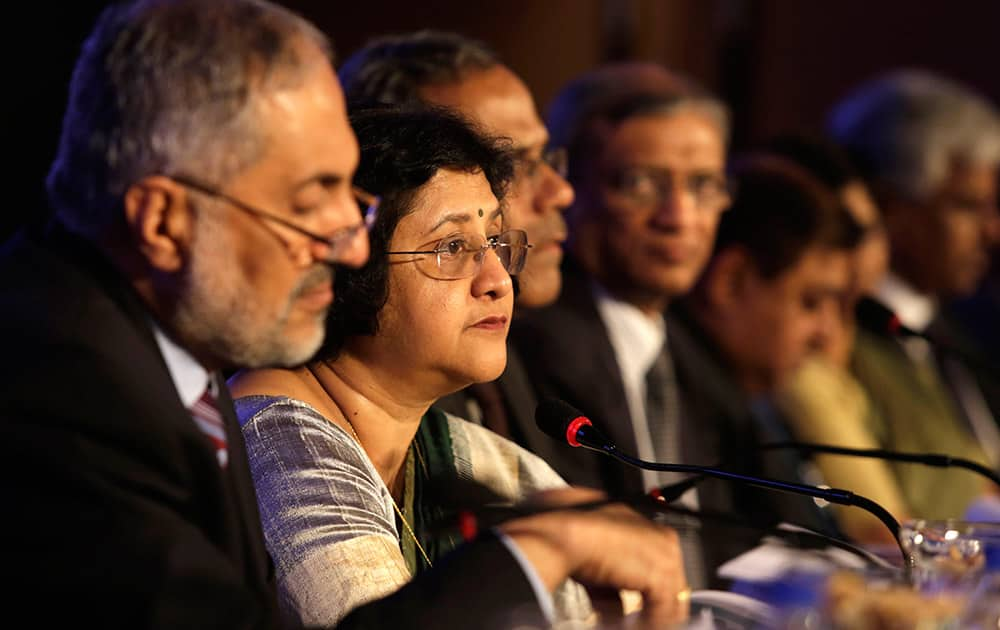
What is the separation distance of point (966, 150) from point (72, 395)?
3.77m

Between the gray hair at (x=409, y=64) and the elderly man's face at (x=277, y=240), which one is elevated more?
the elderly man's face at (x=277, y=240)

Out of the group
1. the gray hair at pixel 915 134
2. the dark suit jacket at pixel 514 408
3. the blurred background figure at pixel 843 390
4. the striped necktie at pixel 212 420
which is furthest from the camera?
the gray hair at pixel 915 134

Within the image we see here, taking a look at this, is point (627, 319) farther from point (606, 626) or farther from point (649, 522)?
point (606, 626)

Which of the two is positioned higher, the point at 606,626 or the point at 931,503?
the point at 606,626

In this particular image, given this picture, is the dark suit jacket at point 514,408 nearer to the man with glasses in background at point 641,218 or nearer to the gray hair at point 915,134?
the man with glasses in background at point 641,218

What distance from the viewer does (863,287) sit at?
3.91 meters

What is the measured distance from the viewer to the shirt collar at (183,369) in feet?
4.76

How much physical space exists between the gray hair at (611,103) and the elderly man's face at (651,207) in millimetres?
29

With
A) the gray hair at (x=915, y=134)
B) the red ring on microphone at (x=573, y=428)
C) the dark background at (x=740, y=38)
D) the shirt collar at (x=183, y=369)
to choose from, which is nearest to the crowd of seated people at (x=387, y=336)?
the shirt collar at (x=183, y=369)

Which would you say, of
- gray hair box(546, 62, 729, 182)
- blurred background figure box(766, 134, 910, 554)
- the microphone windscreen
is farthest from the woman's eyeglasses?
blurred background figure box(766, 134, 910, 554)

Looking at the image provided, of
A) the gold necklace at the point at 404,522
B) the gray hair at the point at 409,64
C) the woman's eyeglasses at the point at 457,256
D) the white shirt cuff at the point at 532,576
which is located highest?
the gray hair at the point at 409,64

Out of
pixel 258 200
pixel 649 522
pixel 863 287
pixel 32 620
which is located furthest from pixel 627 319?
pixel 32 620

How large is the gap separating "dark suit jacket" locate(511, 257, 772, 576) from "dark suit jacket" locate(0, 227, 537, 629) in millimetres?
1158

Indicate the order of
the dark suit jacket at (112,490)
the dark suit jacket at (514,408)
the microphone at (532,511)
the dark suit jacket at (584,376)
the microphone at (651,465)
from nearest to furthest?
the dark suit jacket at (112,490)
the microphone at (532,511)
the microphone at (651,465)
the dark suit jacket at (514,408)
the dark suit jacket at (584,376)
